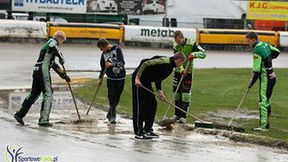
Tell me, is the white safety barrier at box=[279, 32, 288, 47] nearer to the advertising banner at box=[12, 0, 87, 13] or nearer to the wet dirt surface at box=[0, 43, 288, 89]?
the wet dirt surface at box=[0, 43, 288, 89]

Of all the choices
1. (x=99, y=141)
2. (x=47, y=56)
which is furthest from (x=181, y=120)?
(x=99, y=141)

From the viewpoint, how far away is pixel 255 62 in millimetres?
13953

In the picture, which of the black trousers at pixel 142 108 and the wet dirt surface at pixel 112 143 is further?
the black trousers at pixel 142 108

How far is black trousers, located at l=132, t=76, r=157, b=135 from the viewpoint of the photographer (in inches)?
507

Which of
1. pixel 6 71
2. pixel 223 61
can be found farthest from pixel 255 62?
pixel 223 61

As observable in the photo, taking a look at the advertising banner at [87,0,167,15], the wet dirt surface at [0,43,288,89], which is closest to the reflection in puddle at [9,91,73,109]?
the wet dirt surface at [0,43,288,89]

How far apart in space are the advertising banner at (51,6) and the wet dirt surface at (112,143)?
2903cm

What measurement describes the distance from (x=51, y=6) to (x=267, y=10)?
14.1 m

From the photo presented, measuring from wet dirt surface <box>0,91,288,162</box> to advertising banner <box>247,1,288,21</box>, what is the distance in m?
33.4

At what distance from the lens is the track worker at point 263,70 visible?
1391 centimetres

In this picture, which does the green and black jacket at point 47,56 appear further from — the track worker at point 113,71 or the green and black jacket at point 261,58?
the green and black jacket at point 261,58

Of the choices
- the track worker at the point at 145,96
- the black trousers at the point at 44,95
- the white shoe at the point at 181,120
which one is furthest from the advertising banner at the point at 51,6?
the track worker at the point at 145,96

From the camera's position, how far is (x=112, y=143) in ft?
39.3

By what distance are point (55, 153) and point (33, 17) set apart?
3612cm
